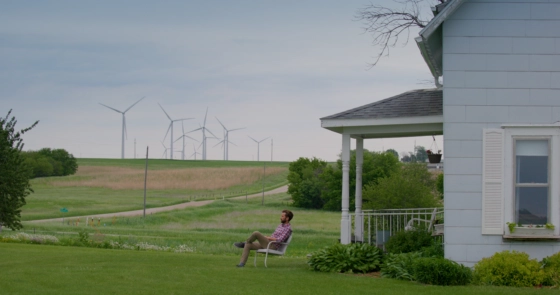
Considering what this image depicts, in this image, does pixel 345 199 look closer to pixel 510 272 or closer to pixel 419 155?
pixel 510 272

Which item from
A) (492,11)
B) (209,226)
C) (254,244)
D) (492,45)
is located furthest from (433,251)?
(209,226)

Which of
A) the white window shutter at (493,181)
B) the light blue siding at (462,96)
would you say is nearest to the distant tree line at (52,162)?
the light blue siding at (462,96)

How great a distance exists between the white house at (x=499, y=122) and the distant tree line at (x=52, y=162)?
277ft

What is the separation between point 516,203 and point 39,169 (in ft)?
286

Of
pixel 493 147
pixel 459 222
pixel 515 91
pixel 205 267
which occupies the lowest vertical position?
pixel 205 267

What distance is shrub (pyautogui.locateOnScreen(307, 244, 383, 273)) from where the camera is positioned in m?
12.5

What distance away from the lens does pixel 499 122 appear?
1166 cm

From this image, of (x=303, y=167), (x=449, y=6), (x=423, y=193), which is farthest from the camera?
(x=303, y=167)

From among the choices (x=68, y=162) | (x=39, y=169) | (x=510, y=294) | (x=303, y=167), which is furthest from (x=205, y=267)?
(x=68, y=162)

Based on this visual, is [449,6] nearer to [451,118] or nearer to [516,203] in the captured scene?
[451,118]

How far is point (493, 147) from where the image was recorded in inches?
457

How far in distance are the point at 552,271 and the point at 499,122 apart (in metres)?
2.46

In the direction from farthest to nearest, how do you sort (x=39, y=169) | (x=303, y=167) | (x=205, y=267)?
(x=39, y=169) < (x=303, y=167) < (x=205, y=267)

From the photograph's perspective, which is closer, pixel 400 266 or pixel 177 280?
pixel 177 280
